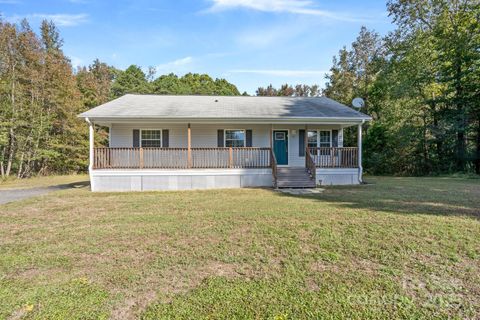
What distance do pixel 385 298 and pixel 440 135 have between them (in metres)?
18.4

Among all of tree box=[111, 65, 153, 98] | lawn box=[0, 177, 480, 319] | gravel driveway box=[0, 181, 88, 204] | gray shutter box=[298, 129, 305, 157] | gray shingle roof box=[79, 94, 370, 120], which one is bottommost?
lawn box=[0, 177, 480, 319]

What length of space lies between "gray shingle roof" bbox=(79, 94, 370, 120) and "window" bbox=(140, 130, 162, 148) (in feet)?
3.78

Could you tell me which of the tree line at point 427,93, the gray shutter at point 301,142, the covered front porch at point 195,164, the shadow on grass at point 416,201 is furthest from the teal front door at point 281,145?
the tree line at point 427,93

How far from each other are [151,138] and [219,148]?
11.9 feet

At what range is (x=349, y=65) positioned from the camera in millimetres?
27391

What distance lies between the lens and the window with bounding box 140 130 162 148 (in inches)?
505

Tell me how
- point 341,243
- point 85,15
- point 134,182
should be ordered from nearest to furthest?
point 341,243 < point 134,182 < point 85,15

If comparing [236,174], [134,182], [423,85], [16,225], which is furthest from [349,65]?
[16,225]

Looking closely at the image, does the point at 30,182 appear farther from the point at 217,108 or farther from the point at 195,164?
the point at 217,108

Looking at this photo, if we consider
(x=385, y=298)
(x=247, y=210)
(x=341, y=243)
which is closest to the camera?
(x=385, y=298)

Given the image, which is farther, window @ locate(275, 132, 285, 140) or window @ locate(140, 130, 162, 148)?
window @ locate(275, 132, 285, 140)

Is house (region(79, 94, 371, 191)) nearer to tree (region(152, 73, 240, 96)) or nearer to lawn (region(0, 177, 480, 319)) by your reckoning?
lawn (region(0, 177, 480, 319))

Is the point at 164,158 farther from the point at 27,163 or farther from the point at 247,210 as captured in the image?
the point at 27,163

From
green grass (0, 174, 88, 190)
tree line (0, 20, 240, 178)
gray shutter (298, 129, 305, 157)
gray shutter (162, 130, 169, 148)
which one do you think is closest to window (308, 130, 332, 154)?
gray shutter (298, 129, 305, 157)
